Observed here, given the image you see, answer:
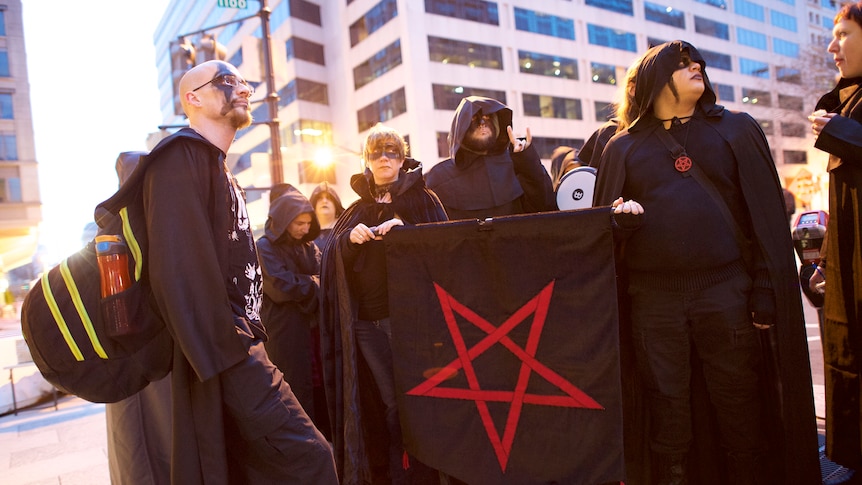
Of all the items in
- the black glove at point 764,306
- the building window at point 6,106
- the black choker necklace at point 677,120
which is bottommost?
the black glove at point 764,306

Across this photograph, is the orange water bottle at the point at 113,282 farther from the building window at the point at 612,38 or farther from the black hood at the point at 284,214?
the building window at the point at 612,38

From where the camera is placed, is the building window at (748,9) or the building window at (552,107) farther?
the building window at (748,9)

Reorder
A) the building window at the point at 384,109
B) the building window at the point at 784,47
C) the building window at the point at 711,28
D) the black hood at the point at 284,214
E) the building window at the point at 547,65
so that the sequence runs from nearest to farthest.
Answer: the black hood at the point at 284,214
the building window at the point at 384,109
the building window at the point at 547,65
the building window at the point at 711,28
the building window at the point at 784,47

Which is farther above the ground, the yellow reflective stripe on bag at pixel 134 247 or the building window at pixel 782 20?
the building window at pixel 782 20

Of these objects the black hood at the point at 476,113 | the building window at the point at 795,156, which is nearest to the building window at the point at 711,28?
the building window at the point at 795,156

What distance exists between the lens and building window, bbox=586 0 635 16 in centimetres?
4344

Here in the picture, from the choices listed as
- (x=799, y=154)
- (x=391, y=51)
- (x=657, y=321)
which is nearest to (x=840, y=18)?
(x=657, y=321)

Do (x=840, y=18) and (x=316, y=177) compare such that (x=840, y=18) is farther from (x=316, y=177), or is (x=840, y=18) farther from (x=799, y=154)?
(x=799, y=154)

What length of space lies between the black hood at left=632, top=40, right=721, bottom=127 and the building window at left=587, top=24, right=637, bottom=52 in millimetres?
43812

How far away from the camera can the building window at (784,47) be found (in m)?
56.8

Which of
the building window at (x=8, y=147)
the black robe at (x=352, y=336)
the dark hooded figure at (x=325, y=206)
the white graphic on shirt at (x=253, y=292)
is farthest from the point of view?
the building window at (x=8, y=147)

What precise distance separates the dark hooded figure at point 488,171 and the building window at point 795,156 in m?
61.7

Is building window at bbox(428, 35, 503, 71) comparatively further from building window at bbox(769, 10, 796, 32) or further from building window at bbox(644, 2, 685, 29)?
building window at bbox(769, 10, 796, 32)

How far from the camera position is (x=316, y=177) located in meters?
40.8
